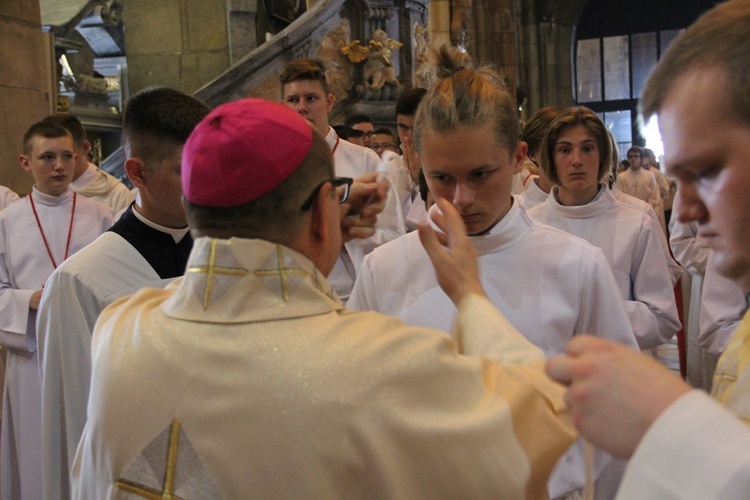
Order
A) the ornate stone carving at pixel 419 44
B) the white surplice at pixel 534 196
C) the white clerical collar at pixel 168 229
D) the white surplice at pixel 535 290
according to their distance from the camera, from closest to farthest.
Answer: the white surplice at pixel 535 290
the white clerical collar at pixel 168 229
the white surplice at pixel 534 196
the ornate stone carving at pixel 419 44

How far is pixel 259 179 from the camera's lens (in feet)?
4.87

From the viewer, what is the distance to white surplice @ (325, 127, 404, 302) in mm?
4086

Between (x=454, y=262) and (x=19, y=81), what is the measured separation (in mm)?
5423

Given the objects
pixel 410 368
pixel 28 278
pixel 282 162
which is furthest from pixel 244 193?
pixel 28 278

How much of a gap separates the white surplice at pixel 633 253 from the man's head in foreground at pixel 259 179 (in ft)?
7.23

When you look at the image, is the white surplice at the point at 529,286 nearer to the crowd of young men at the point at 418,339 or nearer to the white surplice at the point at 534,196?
the crowd of young men at the point at 418,339

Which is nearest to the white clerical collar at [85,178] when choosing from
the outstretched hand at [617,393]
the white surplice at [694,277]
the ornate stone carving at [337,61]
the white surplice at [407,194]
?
the white surplice at [407,194]

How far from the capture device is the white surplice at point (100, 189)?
19.9 feet

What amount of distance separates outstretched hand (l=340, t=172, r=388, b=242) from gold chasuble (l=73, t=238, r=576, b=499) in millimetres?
405

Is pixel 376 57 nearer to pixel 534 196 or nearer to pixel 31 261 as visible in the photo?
pixel 534 196

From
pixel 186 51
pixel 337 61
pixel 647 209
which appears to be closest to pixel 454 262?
pixel 647 209

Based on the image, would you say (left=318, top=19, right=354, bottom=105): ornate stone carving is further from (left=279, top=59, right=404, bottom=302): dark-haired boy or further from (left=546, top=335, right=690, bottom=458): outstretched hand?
(left=546, top=335, right=690, bottom=458): outstretched hand

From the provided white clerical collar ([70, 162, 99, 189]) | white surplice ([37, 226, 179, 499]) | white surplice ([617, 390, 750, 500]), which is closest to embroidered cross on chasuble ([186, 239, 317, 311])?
white surplice ([617, 390, 750, 500])

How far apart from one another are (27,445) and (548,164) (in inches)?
113
